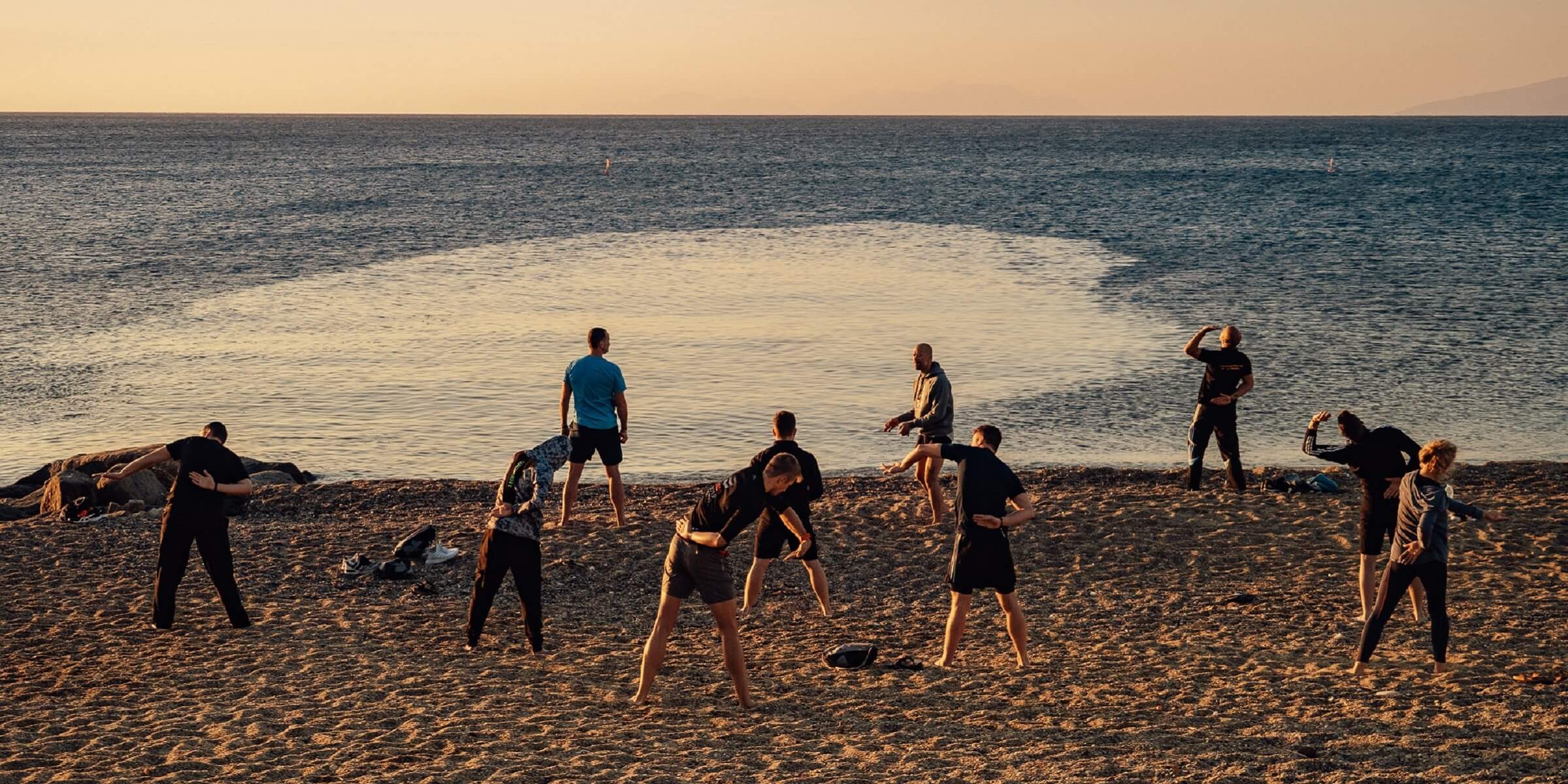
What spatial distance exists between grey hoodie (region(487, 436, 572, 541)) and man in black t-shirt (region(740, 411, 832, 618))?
1431 mm

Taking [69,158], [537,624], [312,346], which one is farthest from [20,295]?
[69,158]

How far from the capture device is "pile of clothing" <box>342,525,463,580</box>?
1162cm

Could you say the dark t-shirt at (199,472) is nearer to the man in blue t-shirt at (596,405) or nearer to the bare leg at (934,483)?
the man in blue t-shirt at (596,405)

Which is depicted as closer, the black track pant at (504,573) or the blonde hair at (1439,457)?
the blonde hair at (1439,457)

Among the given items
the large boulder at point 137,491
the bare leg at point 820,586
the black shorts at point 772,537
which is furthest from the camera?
the large boulder at point 137,491

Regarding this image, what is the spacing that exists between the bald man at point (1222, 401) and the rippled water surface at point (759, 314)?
109 inches

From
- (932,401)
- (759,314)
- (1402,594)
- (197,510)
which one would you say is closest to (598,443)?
(932,401)

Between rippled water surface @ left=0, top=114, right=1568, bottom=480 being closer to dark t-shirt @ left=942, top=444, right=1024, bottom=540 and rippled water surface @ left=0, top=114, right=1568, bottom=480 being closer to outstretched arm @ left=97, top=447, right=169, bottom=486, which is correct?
outstretched arm @ left=97, top=447, right=169, bottom=486

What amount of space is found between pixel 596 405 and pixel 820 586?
9.91ft

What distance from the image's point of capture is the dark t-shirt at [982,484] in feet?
27.8

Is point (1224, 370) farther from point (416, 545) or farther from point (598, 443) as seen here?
point (416, 545)

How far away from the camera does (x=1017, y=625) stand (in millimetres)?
9016

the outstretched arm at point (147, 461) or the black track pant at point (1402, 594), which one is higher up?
the outstretched arm at point (147, 461)

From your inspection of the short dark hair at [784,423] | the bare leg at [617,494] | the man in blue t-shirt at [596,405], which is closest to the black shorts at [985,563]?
the short dark hair at [784,423]
